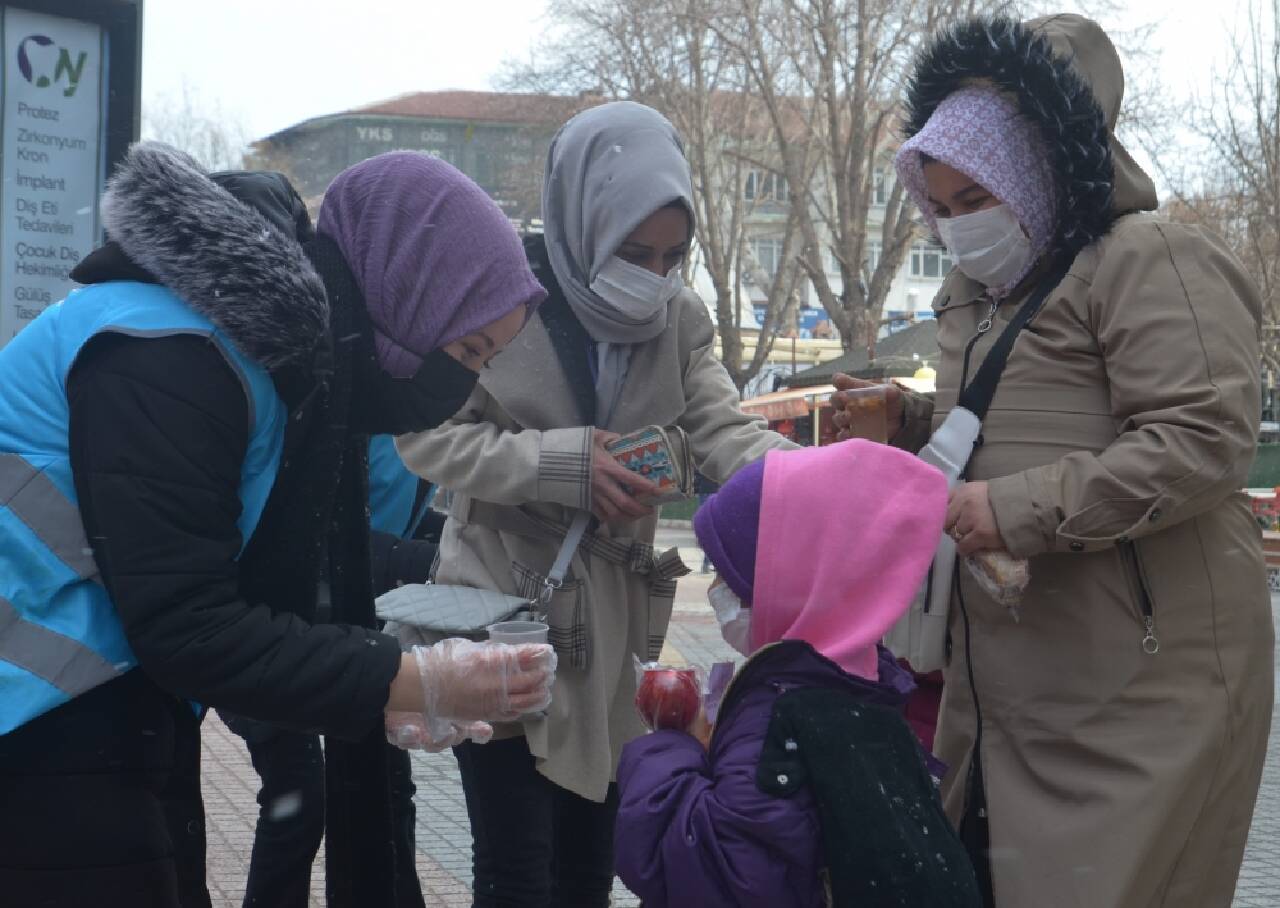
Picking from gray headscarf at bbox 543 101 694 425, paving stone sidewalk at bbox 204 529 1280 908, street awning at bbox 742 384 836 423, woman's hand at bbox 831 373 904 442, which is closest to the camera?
gray headscarf at bbox 543 101 694 425

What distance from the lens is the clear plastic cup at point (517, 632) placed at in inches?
95.8

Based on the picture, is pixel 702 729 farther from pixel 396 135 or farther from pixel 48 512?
pixel 396 135

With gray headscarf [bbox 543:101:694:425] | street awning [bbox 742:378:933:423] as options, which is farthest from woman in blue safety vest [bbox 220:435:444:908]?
street awning [bbox 742:378:933:423]

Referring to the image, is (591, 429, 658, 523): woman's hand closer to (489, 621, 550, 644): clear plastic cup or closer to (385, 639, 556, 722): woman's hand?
(489, 621, 550, 644): clear plastic cup

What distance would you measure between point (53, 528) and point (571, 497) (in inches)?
48.5

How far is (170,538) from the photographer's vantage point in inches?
70.9

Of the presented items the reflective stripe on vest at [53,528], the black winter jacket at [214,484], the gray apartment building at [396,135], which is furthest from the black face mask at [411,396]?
the gray apartment building at [396,135]

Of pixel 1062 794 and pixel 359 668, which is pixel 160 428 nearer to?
pixel 359 668

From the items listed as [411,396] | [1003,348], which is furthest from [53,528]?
[1003,348]

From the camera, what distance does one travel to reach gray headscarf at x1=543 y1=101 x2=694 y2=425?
3.03 metres

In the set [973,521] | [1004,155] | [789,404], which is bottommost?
[789,404]

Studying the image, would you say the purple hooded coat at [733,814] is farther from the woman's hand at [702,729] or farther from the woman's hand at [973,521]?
the woman's hand at [973,521]

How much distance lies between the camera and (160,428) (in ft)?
5.88

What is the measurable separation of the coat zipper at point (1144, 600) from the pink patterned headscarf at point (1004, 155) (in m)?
0.61
